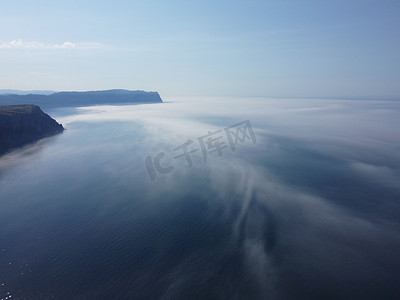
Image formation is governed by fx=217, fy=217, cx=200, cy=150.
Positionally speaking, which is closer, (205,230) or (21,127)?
(205,230)

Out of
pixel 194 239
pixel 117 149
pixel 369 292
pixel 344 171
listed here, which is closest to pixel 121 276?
pixel 194 239

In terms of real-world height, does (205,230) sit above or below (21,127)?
below

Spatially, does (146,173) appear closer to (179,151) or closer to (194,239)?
(179,151)

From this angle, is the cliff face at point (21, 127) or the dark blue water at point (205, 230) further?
the cliff face at point (21, 127)

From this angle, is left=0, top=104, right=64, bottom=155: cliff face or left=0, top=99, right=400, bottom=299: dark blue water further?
left=0, top=104, right=64, bottom=155: cliff face
